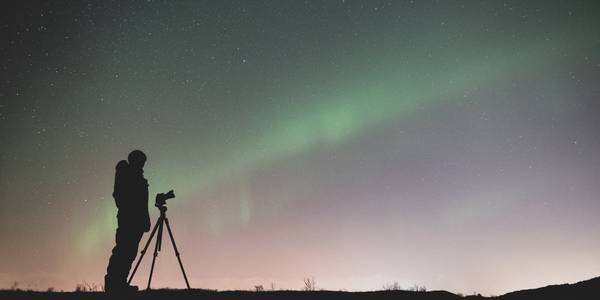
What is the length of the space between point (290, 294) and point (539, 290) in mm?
5516

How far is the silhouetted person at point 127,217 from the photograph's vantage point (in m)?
6.79

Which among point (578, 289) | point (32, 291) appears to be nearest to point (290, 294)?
point (32, 291)

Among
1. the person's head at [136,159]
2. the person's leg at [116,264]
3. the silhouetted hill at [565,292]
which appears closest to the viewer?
the person's leg at [116,264]

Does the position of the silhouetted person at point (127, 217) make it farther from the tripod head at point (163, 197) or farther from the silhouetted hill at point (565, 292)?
the silhouetted hill at point (565, 292)

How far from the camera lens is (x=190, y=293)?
772 centimetres

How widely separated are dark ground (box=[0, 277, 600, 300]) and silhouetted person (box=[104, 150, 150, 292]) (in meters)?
0.47

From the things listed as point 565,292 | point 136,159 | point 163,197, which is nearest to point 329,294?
point 163,197

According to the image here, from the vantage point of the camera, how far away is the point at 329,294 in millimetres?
8492

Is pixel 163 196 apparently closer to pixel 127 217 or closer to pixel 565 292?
pixel 127 217

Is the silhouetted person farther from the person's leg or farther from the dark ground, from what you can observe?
the dark ground

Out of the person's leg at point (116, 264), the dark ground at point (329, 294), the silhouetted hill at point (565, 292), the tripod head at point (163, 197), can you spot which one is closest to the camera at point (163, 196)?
the tripod head at point (163, 197)

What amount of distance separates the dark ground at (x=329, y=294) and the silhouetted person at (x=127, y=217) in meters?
0.47

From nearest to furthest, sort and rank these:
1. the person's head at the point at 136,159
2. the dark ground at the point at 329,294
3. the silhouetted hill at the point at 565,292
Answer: the person's head at the point at 136,159 → the dark ground at the point at 329,294 → the silhouetted hill at the point at 565,292

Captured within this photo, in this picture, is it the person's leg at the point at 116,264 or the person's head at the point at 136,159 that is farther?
the person's head at the point at 136,159
